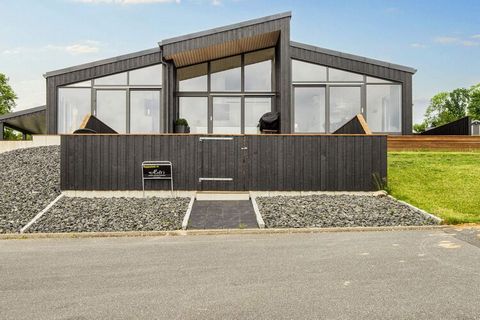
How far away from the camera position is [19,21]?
65.2 feet

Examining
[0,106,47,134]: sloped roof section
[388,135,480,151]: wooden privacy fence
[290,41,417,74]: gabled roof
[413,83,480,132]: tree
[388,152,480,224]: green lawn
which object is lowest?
[388,152,480,224]: green lawn

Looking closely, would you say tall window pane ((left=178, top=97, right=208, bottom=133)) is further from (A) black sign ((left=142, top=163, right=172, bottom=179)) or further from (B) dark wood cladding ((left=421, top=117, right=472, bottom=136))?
(B) dark wood cladding ((left=421, top=117, right=472, bottom=136))

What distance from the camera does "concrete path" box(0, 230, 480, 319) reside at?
3752mm

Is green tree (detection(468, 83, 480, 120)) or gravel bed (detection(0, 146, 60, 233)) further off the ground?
green tree (detection(468, 83, 480, 120))

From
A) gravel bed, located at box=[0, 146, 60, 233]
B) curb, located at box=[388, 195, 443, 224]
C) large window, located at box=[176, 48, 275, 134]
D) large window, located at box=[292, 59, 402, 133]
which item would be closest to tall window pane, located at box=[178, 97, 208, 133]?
large window, located at box=[176, 48, 275, 134]

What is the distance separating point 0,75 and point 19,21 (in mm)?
30691

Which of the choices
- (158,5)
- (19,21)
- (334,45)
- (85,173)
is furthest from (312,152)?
(19,21)

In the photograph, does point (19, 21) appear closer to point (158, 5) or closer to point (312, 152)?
point (158, 5)

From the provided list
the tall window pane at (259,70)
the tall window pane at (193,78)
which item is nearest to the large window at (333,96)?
the tall window pane at (259,70)

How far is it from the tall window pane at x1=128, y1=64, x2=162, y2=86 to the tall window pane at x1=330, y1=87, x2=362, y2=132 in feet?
27.5

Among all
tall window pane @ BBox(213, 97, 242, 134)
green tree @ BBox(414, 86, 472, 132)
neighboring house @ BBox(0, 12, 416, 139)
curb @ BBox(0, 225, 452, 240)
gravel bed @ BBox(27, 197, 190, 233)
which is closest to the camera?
curb @ BBox(0, 225, 452, 240)

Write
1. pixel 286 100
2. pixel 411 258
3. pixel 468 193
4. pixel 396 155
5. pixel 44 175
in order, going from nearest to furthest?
pixel 411 258 → pixel 468 193 → pixel 44 175 → pixel 396 155 → pixel 286 100

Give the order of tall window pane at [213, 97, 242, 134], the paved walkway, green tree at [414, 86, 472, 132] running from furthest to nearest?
1. green tree at [414, 86, 472, 132]
2. tall window pane at [213, 97, 242, 134]
3. the paved walkway

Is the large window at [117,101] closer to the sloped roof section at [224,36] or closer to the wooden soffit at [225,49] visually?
the wooden soffit at [225,49]
